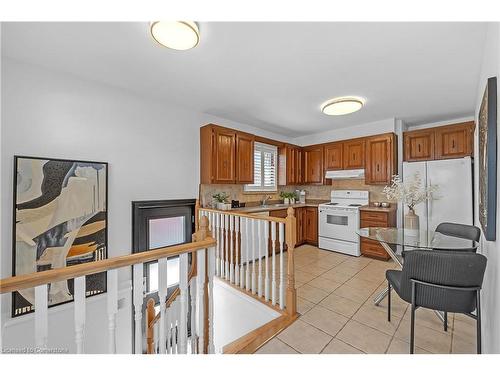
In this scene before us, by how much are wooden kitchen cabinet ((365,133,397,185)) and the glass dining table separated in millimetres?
1889

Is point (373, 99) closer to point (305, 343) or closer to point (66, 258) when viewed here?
point (305, 343)

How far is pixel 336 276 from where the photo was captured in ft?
10.5

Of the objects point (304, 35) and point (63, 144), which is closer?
point (304, 35)

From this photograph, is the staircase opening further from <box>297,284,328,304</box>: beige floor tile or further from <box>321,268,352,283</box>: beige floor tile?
<box>321,268,352,283</box>: beige floor tile

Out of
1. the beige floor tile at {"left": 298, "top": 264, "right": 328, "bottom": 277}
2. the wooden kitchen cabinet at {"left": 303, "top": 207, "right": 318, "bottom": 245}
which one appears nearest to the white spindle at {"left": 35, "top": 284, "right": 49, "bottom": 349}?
the beige floor tile at {"left": 298, "top": 264, "right": 328, "bottom": 277}

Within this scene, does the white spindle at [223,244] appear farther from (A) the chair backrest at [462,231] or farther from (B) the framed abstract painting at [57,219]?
(A) the chair backrest at [462,231]

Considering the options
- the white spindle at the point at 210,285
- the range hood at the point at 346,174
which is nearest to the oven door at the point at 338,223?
the range hood at the point at 346,174

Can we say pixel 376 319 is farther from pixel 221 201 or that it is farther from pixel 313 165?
pixel 313 165

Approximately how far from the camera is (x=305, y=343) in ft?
5.92

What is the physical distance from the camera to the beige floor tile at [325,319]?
2.00 meters

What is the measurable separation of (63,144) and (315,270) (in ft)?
12.4

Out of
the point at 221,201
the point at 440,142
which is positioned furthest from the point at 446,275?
the point at 440,142

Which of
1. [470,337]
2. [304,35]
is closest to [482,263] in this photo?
[470,337]
